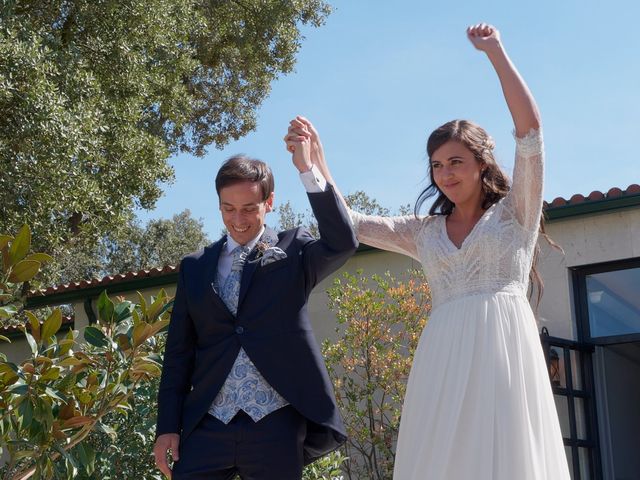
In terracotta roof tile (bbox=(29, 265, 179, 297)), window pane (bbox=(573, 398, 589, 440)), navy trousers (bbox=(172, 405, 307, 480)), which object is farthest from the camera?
terracotta roof tile (bbox=(29, 265, 179, 297))

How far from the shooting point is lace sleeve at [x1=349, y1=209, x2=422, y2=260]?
3619 millimetres

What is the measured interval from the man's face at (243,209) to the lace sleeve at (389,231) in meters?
0.33

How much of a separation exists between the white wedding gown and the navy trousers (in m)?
0.35

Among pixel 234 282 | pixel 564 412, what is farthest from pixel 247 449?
pixel 564 412

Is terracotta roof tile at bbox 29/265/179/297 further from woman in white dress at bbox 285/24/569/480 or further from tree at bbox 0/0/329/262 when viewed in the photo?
woman in white dress at bbox 285/24/569/480

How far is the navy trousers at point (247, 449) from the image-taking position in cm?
327

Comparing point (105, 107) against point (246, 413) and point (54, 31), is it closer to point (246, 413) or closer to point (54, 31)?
point (54, 31)

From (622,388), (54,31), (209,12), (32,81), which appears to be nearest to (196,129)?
(209,12)

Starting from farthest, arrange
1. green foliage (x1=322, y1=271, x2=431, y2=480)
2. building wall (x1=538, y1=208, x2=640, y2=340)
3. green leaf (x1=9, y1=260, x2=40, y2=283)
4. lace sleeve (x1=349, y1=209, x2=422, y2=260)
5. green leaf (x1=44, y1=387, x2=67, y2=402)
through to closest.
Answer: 1. building wall (x1=538, y1=208, x2=640, y2=340)
2. green foliage (x1=322, y1=271, x2=431, y2=480)
3. green leaf (x1=44, y1=387, x2=67, y2=402)
4. green leaf (x1=9, y1=260, x2=40, y2=283)
5. lace sleeve (x1=349, y1=209, x2=422, y2=260)

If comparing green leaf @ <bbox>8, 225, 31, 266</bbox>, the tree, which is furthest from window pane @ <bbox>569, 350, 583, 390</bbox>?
green leaf @ <bbox>8, 225, 31, 266</bbox>

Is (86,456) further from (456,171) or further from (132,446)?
(456,171)

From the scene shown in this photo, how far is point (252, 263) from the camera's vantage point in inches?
138

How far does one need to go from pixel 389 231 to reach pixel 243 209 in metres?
0.54

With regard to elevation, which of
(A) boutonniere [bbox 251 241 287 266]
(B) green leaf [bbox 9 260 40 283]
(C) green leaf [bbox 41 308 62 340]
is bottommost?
(A) boutonniere [bbox 251 241 287 266]
